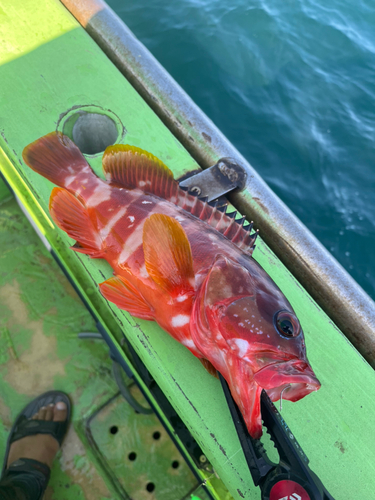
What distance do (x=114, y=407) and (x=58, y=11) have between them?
320cm

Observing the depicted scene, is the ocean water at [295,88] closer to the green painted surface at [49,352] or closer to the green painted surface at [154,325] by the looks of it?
the green painted surface at [154,325]

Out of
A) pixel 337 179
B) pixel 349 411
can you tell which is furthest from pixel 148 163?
pixel 337 179

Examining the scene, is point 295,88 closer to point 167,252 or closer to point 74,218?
point 74,218

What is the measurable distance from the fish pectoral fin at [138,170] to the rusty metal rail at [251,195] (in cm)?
65

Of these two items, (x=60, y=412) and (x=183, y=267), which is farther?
(x=60, y=412)

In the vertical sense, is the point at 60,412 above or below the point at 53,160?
below

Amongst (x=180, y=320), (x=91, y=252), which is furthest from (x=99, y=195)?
(x=180, y=320)

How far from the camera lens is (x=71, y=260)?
2.31m

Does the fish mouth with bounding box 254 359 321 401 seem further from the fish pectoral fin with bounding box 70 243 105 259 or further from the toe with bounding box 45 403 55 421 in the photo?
the toe with bounding box 45 403 55 421

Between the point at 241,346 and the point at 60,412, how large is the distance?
1.61 m

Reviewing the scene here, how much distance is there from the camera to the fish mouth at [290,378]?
1.19 m

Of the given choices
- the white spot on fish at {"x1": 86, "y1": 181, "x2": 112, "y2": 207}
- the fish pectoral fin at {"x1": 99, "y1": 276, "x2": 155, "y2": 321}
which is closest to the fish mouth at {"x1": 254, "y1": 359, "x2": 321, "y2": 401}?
the fish pectoral fin at {"x1": 99, "y1": 276, "x2": 155, "y2": 321}

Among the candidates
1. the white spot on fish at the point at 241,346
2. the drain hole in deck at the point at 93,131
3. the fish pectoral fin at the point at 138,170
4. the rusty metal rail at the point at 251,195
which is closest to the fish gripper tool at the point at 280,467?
the white spot on fish at the point at 241,346

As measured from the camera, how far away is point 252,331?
1331 millimetres
